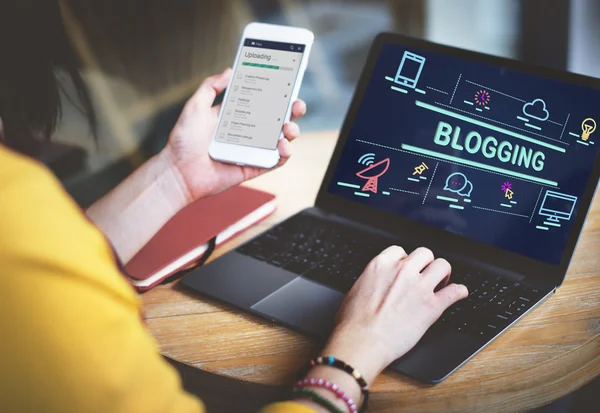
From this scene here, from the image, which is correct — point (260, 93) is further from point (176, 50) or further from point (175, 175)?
point (176, 50)

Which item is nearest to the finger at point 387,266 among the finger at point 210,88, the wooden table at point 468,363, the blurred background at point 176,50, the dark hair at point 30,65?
the wooden table at point 468,363

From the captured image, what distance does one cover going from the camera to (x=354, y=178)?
1060mm

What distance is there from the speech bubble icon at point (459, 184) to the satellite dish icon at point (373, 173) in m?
0.11

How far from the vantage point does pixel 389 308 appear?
760mm

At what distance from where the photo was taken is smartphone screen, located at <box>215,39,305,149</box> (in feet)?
3.40

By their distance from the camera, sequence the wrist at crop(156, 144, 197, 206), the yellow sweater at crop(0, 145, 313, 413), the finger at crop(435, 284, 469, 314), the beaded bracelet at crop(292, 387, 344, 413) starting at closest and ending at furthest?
the yellow sweater at crop(0, 145, 313, 413)
the beaded bracelet at crop(292, 387, 344, 413)
the finger at crop(435, 284, 469, 314)
the wrist at crop(156, 144, 197, 206)


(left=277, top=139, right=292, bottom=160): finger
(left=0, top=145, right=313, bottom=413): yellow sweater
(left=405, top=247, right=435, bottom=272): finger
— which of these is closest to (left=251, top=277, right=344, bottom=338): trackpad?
(left=405, top=247, right=435, bottom=272): finger

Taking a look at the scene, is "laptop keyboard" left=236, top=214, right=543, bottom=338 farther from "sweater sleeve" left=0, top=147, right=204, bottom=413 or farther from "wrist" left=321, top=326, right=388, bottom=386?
"sweater sleeve" left=0, top=147, right=204, bottom=413

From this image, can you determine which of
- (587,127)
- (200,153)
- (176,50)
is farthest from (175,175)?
(176,50)

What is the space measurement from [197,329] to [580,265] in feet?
1.85

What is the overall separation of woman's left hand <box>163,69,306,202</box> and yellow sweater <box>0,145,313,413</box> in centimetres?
55

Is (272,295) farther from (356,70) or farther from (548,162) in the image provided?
(356,70)

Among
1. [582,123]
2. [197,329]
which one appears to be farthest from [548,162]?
[197,329]

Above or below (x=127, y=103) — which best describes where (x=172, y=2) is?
above
